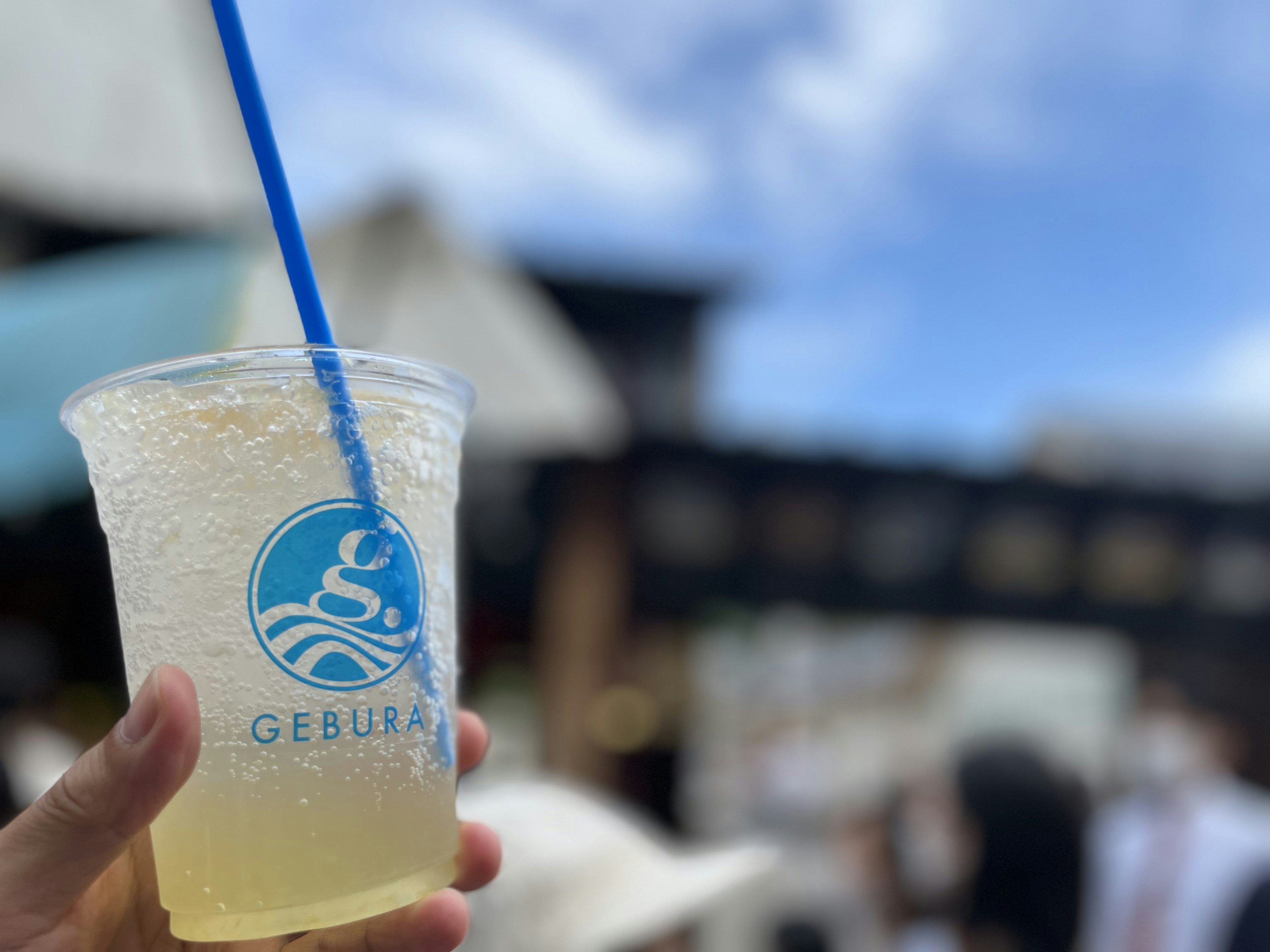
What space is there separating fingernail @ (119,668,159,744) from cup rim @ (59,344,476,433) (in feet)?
1.01

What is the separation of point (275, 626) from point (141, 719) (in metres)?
0.14

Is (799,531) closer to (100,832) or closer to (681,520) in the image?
(681,520)

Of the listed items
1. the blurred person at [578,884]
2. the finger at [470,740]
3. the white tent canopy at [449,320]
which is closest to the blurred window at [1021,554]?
the white tent canopy at [449,320]

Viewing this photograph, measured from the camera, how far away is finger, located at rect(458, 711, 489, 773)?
1243 millimetres

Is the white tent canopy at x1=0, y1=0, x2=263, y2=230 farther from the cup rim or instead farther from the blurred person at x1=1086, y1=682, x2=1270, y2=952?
the blurred person at x1=1086, y1=682, x2=1270, y2=952

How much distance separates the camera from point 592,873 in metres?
1.73

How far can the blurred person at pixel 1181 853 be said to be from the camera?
2.84 m

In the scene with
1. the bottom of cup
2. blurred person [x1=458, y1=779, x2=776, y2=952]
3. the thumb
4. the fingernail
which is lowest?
blurred person [x1=458, y1=779, x2=776, y2=952]

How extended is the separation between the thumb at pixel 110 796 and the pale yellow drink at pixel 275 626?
8 centimetres

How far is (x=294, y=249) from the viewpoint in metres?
0.93

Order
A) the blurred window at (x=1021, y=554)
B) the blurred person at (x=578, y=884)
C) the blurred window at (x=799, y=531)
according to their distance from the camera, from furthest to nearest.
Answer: the blurred window at (x=1021, y=554) → the blurred window at (x=799, y=531) → the blurred person at (x=578, y=884)

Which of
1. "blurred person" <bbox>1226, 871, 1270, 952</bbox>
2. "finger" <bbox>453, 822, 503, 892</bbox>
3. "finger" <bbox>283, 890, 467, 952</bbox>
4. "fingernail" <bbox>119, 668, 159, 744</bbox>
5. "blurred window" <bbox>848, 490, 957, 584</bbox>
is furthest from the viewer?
"blurred window" <bbox>848, 490, 957, 584</bbox>

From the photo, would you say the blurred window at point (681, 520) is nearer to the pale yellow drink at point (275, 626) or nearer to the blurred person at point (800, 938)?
the blurred person at point (800, 938)

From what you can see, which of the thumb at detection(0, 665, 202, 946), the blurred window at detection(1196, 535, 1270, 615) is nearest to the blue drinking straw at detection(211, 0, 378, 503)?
the thumb at detection(0, 665, 202, 946)
